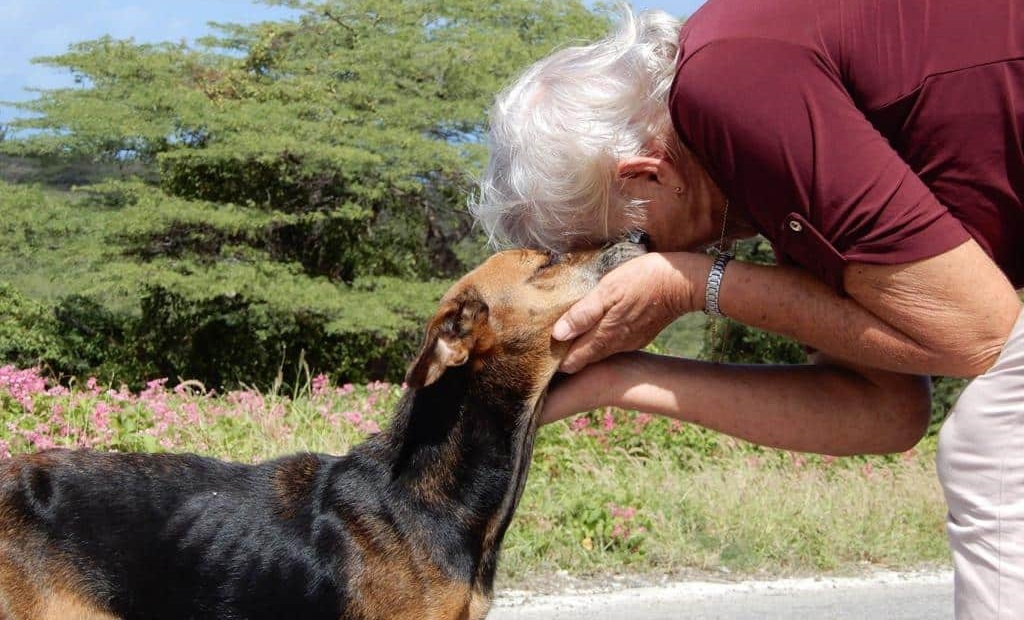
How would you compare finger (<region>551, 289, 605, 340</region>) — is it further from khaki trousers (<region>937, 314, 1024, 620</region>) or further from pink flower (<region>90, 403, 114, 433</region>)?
pink flower (<region>90, 403, 114, 433</region>)

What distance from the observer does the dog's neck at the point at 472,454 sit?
3.69 m

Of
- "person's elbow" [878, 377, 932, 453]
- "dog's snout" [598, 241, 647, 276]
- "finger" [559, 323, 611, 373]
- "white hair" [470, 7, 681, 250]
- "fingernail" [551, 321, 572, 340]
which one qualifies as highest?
"white hair" [470, 7, 681, 250]

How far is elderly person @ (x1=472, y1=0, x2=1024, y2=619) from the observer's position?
2.73m

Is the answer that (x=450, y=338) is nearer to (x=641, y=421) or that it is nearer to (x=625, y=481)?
(x=625, y=481)

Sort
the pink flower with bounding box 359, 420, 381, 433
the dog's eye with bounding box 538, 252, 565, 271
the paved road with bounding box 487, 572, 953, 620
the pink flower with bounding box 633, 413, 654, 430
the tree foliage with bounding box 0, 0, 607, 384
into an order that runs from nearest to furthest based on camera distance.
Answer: the dog's eye with bounding box 538, 252, 565, 271 < the paved road with bounding box 487, 572, 953, 620 < the pink flower with bounding box 359, 420, 381, 433 < the pink flower with bounding box 633, 413, 654, 430 < the tree foliage with bounding box 0, 0, 607, 384

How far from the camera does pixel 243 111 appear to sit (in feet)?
46.7

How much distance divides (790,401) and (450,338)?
1147 millimetres

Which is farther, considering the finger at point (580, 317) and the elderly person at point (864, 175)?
the finger at point (580, 317)

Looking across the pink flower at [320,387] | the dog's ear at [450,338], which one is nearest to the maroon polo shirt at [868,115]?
the dog's ear at [450,338]

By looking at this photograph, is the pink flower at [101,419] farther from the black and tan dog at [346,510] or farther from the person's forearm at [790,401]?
the person's forearm at [790,401]

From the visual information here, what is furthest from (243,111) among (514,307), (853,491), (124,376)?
(514,307)

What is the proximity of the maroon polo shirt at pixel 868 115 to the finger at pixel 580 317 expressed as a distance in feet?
2.52

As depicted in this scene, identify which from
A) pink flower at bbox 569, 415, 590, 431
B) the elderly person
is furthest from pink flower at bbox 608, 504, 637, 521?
the elderly person

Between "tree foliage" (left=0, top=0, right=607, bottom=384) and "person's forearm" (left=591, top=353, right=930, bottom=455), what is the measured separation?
1028 centimetres
